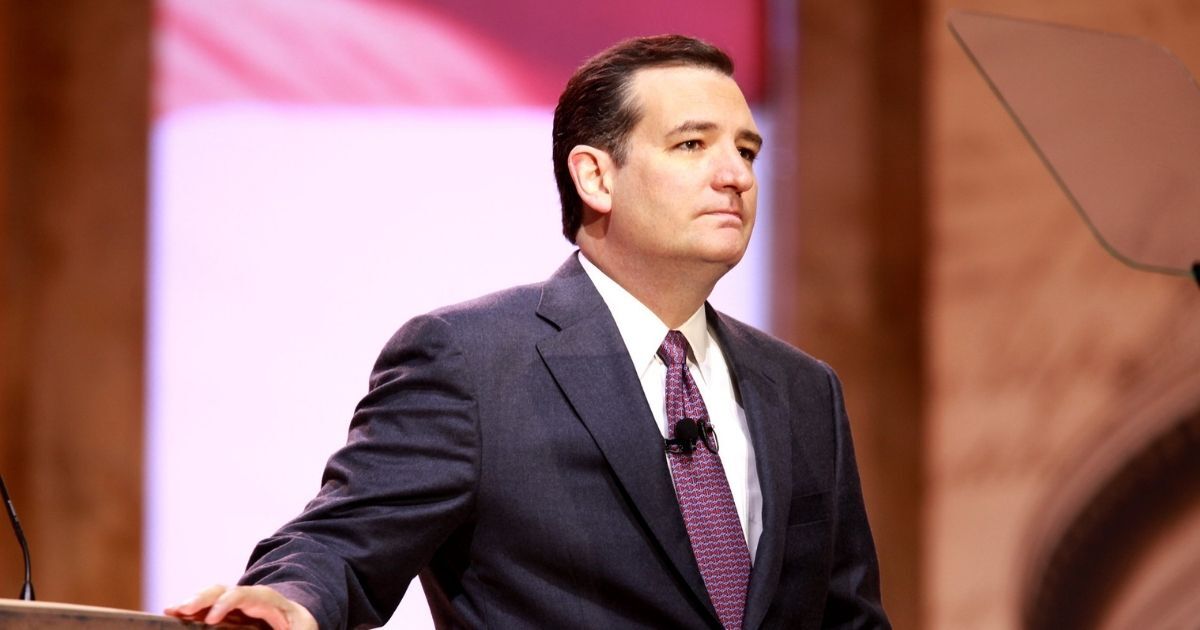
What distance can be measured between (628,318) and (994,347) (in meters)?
1.75

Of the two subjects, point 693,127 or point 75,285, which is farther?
point 75,285

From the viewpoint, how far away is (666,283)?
212 centimetres

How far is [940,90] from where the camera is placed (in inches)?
143

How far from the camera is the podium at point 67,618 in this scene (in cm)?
127

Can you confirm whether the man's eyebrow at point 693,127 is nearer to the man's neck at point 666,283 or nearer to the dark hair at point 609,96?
the dark hair at point 609,96

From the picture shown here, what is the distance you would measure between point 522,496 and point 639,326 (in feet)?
1.10

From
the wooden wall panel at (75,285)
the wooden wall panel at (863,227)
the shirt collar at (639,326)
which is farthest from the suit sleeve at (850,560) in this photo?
the wooden wall panel at (75,285)

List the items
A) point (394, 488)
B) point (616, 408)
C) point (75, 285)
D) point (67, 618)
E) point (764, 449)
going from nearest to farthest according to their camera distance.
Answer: point (67, 618) → point (394, 488) → point (616, 408) → point (764, 449) → point (75, 285)

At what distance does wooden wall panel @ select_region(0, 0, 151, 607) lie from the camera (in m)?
3.69

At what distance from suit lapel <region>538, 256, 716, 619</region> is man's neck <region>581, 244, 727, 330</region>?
0.07 meters

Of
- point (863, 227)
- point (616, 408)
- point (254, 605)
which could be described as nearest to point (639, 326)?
point (616, 408)

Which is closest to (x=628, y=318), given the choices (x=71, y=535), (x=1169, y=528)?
(x=1169, y=528)

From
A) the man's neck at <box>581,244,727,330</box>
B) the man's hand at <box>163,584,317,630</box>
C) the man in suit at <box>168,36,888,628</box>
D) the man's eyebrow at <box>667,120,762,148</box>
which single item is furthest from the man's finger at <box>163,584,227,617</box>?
the man's eyebrow at <box>667,120,762,148</box>

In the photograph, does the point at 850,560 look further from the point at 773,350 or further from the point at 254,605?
the point at 254,605
